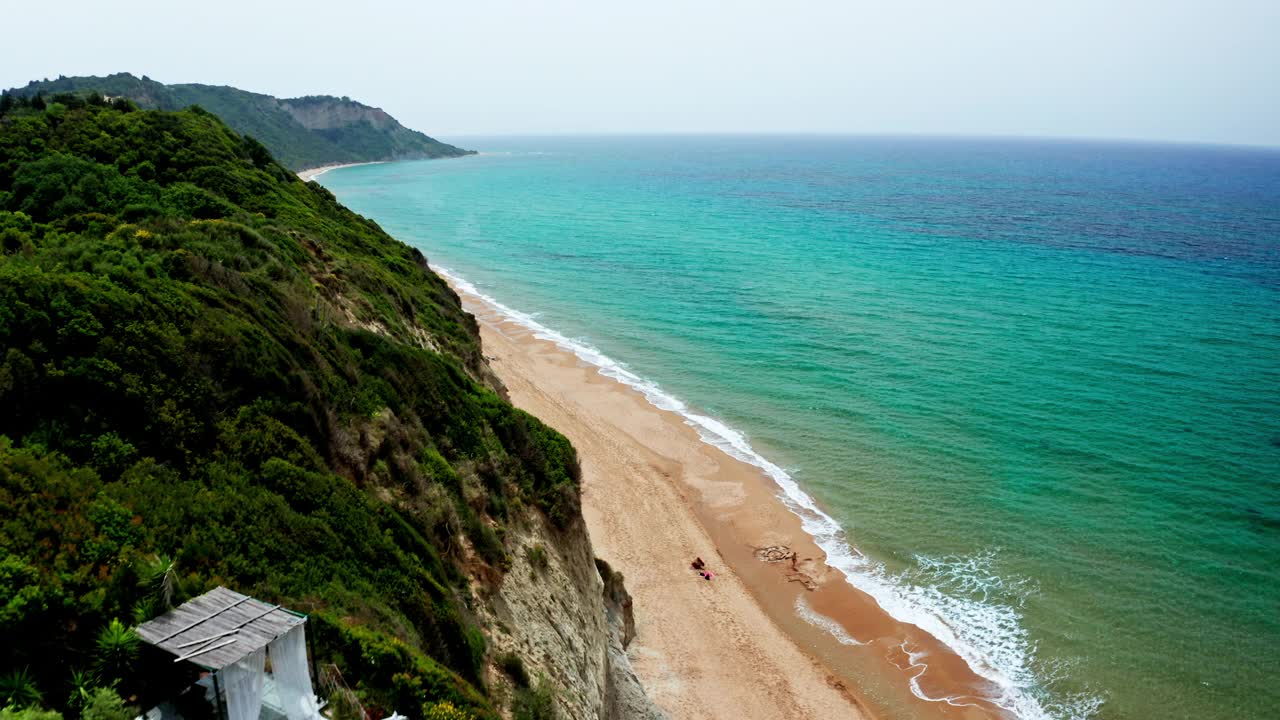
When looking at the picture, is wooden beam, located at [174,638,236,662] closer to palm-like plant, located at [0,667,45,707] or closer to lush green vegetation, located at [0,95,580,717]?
lush green vegetation, located at [0,95,580,717]

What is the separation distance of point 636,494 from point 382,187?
137 metres

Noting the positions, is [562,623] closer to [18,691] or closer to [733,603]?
[18,691]

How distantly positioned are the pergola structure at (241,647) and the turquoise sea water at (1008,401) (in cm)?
2043

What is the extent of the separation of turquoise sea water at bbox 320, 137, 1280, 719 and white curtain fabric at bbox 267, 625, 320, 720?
66.4 ft

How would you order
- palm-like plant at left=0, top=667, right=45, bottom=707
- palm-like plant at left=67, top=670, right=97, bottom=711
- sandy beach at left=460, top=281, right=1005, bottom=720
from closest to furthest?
palm-like plant at left=0, top=667, right=45, bottom=707 → palm-like plant at left=67, top=670, right=97, bottom=711 → sandy beach at left=460, top=281, right=1005, bottom=720

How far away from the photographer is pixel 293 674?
823 cm

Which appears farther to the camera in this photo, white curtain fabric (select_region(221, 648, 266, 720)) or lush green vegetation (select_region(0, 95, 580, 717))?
lush green vegetation (select_region(0, 95, 580, 717))

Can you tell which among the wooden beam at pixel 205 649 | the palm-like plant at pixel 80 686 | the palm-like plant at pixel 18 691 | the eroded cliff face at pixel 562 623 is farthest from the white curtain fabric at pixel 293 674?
the eroded cliff face at pixel 562 623

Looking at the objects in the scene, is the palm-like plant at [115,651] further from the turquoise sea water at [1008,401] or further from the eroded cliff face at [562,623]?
the turquoise sea water at [1008,401]

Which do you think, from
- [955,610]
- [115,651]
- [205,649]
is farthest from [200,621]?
[955,610]

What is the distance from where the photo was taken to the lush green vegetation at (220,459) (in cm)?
858

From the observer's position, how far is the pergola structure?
7609 millimetres

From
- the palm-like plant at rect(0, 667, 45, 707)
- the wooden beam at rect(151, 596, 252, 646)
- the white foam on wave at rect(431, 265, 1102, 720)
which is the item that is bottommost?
the white foam on wave at rect(431, 265, 1102, 720)

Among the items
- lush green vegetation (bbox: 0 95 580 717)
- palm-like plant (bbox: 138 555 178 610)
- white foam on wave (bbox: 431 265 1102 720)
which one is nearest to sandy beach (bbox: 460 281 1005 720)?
white foam on wave (bbox: 431 265 1102 720)
